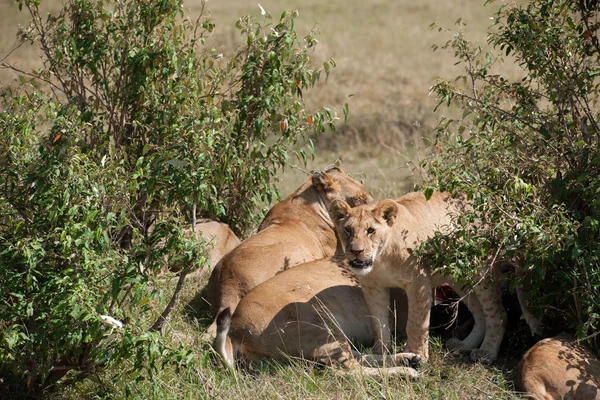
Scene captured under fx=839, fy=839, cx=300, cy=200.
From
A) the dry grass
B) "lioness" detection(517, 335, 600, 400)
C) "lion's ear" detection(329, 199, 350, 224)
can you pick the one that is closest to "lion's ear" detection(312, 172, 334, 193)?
the dry grass

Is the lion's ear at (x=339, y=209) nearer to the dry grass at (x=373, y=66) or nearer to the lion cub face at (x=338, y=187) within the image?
the dry grass at (x=373, y=66)

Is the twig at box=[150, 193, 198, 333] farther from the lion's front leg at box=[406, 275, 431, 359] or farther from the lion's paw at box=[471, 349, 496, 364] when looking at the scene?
the lion's paw at box=[471, 349, 496, 364]

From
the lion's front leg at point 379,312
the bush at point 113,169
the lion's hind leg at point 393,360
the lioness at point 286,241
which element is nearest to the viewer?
the bush at point 113,169

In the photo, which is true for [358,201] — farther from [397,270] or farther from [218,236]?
[397,270]

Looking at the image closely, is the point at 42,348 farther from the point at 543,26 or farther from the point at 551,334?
the point at 543,26

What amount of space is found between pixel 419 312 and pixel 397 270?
309 millimetres

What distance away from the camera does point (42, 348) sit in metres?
4.89

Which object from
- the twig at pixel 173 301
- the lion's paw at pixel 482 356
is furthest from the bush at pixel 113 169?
the lion's paw at pixel 482 356

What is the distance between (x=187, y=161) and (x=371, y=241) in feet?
4.18

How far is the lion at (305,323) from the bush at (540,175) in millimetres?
878

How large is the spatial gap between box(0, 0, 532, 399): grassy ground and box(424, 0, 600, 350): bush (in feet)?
2.43

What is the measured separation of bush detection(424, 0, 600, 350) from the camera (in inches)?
196

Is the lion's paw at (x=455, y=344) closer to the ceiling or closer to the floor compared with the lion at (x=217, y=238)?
closer to the floor

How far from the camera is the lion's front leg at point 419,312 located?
18.0 ft
